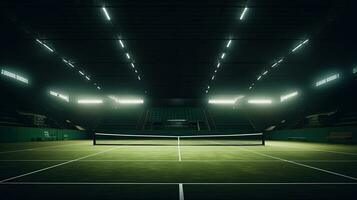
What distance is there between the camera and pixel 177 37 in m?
22.6

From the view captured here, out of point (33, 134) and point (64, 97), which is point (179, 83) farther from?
point (64, 97)

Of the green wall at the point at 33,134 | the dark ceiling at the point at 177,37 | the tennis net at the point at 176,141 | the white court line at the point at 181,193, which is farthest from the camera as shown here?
the green wall at the point at 33,134

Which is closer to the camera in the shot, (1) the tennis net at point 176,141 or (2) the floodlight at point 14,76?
(1) the tennis net at point 176,141

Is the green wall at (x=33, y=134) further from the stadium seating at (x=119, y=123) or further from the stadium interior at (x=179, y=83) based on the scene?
the stadium seating at (x=119, y=123)

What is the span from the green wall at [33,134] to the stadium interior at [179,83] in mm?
187

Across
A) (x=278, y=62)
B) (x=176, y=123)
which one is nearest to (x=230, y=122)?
(x=176, y=123)

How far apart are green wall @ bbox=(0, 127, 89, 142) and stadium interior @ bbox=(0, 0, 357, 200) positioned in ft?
0.61

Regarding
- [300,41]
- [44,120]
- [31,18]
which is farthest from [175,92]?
[31,18]

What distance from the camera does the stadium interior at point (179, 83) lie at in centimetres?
569

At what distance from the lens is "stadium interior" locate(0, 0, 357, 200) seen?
18.7 ft

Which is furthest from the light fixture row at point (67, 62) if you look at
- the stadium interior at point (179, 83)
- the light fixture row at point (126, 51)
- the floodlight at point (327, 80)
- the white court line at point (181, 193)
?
the floodlight at point (327, 80)

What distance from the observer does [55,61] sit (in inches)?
1113

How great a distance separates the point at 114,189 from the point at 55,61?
25772 millimetres

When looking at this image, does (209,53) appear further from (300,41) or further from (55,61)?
(55,61)
